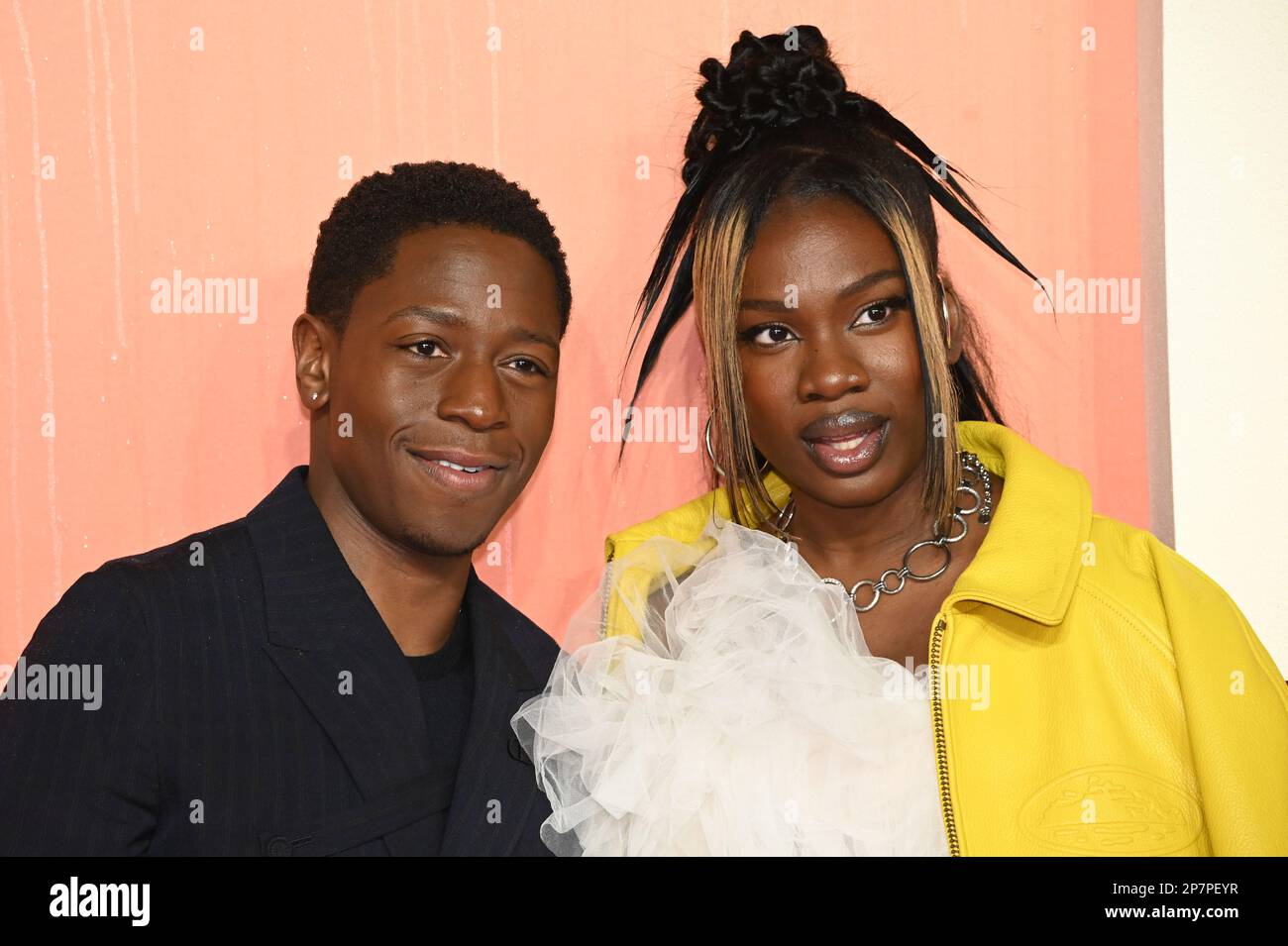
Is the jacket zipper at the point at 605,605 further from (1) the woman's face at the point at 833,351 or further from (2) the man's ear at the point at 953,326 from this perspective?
(2) the man's ear at the point at 953,326

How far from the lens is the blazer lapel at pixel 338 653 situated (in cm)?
168

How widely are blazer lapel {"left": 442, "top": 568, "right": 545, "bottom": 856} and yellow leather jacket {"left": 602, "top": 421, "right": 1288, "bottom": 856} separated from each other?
1.99 ft

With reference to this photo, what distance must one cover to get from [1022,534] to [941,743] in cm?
34

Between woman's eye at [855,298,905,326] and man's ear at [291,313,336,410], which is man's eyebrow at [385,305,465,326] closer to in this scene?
man's ear at [291,313,336,410]

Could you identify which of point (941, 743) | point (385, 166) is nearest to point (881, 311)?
point (941, 743)

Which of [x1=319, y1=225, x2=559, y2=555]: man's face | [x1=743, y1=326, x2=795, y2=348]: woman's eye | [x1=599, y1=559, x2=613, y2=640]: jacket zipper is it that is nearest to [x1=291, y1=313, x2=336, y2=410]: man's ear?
[x1=319, y1=225, x2=559, y2=555]: man's face

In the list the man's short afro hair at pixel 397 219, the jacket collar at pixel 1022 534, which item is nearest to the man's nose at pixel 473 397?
the man's short afro hair at pixel 397 219

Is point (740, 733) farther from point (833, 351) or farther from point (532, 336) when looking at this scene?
point (532, 336)

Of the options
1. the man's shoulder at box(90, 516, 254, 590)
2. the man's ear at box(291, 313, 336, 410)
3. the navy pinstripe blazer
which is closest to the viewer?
the navy pinstripe blazer

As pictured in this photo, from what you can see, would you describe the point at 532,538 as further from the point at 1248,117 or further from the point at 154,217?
the point at 1248,117

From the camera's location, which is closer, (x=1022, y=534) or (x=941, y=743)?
(x=941, y=743)

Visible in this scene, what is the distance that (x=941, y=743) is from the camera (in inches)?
63.8

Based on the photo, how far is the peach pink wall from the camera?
2285mm

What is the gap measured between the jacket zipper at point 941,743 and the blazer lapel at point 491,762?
23.4 inches
